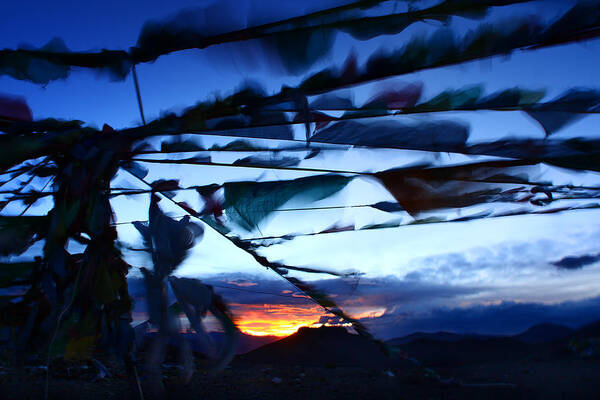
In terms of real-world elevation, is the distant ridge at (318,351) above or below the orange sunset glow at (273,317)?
below

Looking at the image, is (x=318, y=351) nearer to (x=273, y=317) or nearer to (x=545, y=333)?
(x=273, y=317)

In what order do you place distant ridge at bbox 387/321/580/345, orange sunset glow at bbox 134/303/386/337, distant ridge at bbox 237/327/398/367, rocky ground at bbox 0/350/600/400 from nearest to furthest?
orange sunset glow at bbox 134/303/386/337, distant ridge at bbox 387/321/580/345, rocky ground at bbox 0/350/600/400, distant ridge at bbox 237/327/398/367

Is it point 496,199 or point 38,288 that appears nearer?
point 496,199

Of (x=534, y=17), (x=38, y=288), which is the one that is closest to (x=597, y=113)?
(x=534, y=17)

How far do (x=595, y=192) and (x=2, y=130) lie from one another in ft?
6.90

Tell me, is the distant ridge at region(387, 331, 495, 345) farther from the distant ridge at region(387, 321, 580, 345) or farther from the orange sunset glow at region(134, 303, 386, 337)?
the orange sunset glow at region(134, 303, 386, 337)

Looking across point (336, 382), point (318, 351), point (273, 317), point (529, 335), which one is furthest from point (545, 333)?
point (336, 382)

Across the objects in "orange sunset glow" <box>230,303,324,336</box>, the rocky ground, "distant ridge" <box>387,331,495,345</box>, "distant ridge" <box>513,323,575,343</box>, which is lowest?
the rocky ground

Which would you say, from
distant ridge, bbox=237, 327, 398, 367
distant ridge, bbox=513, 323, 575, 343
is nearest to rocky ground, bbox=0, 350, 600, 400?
distant ridge, bbox=237, 327, 398, 367

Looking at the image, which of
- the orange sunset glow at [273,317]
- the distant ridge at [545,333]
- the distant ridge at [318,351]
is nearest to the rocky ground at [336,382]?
the distant ridge at [318,351]

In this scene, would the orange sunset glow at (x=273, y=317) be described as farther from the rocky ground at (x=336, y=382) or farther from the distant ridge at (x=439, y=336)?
the rocky ground at (x=336, y=382)

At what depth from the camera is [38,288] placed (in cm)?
162

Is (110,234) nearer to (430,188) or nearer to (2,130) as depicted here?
(2,130)

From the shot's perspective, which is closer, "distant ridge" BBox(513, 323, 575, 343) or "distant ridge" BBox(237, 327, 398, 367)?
"distant ridge" BBox(513, 323, 575, 343)
